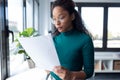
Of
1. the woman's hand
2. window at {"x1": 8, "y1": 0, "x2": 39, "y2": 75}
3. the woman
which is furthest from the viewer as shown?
window at {"x1": 8, "y1": 0, "x2": 39, "y2": 75}

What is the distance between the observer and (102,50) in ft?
17.5

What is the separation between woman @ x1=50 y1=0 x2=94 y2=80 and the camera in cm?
93

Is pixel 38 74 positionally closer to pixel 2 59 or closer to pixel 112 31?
pixel 2 59

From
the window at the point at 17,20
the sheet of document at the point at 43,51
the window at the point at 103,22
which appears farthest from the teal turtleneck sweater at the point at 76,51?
the window at the point at 103,22

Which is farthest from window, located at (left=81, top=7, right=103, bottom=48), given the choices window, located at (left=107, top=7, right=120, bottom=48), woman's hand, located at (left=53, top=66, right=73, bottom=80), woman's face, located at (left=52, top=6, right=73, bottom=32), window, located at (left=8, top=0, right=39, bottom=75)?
woman's hand, located at (left=53, top=66, right=73, bottom=80)

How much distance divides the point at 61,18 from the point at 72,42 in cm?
14

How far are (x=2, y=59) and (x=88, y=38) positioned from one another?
4.25 feet

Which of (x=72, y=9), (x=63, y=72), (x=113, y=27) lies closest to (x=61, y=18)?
(x=72, y=9)

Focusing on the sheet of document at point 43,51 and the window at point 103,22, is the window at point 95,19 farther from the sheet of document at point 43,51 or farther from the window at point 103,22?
the sheet of document at point 43,51

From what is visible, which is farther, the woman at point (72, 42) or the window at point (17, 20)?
the window at point (17, 20)

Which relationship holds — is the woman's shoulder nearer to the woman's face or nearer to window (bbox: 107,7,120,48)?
the woman's face

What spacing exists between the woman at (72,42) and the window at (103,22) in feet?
13.6

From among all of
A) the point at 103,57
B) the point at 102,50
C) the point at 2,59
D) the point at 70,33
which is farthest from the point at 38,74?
the point at 102,50

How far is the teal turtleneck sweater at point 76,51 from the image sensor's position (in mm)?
940
